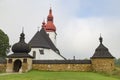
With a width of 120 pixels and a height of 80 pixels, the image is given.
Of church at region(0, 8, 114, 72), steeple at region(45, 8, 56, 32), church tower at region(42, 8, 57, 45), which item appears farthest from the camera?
steeple at region(45, 8, 56, 32)

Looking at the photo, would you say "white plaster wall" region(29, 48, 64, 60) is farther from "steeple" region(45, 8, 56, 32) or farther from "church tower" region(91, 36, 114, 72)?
"steeple" region(45, 8, 56, 32)

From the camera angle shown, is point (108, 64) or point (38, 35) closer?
point (108, 64)

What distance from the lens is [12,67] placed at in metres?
37.7

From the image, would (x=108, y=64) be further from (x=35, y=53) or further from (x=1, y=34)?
(x=1, y=34)

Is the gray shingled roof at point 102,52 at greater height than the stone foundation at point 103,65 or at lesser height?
greater

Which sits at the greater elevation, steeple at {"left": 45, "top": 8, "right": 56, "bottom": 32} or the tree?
steeple at {"left": 45, "top": 8, "right": 56, "bottom": 32}

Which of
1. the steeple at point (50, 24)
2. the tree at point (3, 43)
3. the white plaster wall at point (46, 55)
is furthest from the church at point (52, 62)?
the steeple at point (50, 24)

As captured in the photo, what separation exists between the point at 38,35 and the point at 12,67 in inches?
543

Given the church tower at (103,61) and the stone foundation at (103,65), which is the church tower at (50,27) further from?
the stone foundation at (103,65)

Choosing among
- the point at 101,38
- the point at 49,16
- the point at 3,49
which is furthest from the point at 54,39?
the point at 101,38

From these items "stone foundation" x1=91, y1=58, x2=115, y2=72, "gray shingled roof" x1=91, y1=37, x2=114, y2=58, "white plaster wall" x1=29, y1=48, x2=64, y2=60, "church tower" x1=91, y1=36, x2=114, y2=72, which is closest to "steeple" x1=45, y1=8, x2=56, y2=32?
"white plaster wall" x1=29, y1=48, x2=64, y2=60

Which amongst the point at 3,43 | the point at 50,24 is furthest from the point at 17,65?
the point at 50,24

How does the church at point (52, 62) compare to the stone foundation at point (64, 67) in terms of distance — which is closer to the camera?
the church at point (52, 62)

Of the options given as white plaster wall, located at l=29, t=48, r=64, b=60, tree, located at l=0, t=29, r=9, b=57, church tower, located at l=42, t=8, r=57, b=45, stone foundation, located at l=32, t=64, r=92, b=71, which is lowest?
stone foundation, located at l=32, t=64, r=92, b=71
